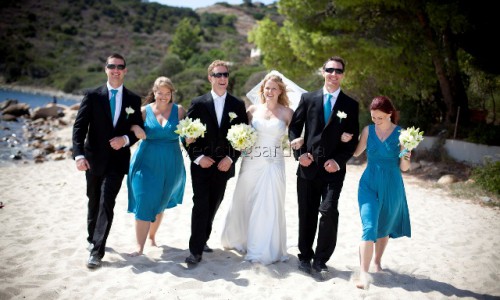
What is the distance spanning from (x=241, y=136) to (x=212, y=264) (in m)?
1.71

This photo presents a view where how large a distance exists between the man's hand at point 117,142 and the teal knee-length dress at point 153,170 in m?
0.36

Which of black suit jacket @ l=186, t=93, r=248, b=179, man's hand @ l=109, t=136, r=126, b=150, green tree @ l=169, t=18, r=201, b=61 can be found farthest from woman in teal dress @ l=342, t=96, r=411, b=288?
green tree @ l=169, t=18, r=201, b=61

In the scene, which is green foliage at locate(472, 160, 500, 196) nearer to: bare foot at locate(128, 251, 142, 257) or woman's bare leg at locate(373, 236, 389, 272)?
woman's bare leg at locate(373, 236, 389, 272)

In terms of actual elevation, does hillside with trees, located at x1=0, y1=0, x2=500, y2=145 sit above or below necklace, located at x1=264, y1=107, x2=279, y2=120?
above

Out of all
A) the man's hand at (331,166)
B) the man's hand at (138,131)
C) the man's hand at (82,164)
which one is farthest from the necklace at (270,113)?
the man's hand at (82,164)

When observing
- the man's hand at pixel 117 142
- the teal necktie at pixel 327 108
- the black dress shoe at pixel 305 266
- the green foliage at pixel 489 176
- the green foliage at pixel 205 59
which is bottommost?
the black dress shoe at pixel 305 266

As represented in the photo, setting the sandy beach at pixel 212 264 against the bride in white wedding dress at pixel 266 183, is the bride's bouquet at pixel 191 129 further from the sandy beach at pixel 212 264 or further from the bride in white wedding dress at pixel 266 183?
the sandy beach at pixel 212 264

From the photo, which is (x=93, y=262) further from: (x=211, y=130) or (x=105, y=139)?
(x=211, y=130)

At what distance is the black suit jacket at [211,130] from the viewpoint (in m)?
5.19

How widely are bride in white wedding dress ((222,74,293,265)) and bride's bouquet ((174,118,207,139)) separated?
0.85m

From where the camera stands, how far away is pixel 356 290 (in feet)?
14.8

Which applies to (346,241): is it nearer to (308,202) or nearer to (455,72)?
(308,202)

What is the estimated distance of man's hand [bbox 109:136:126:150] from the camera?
4973mm

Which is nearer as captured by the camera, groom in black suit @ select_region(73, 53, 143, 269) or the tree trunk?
groom in black suit @ select_region(73, 53, 143, 269)
